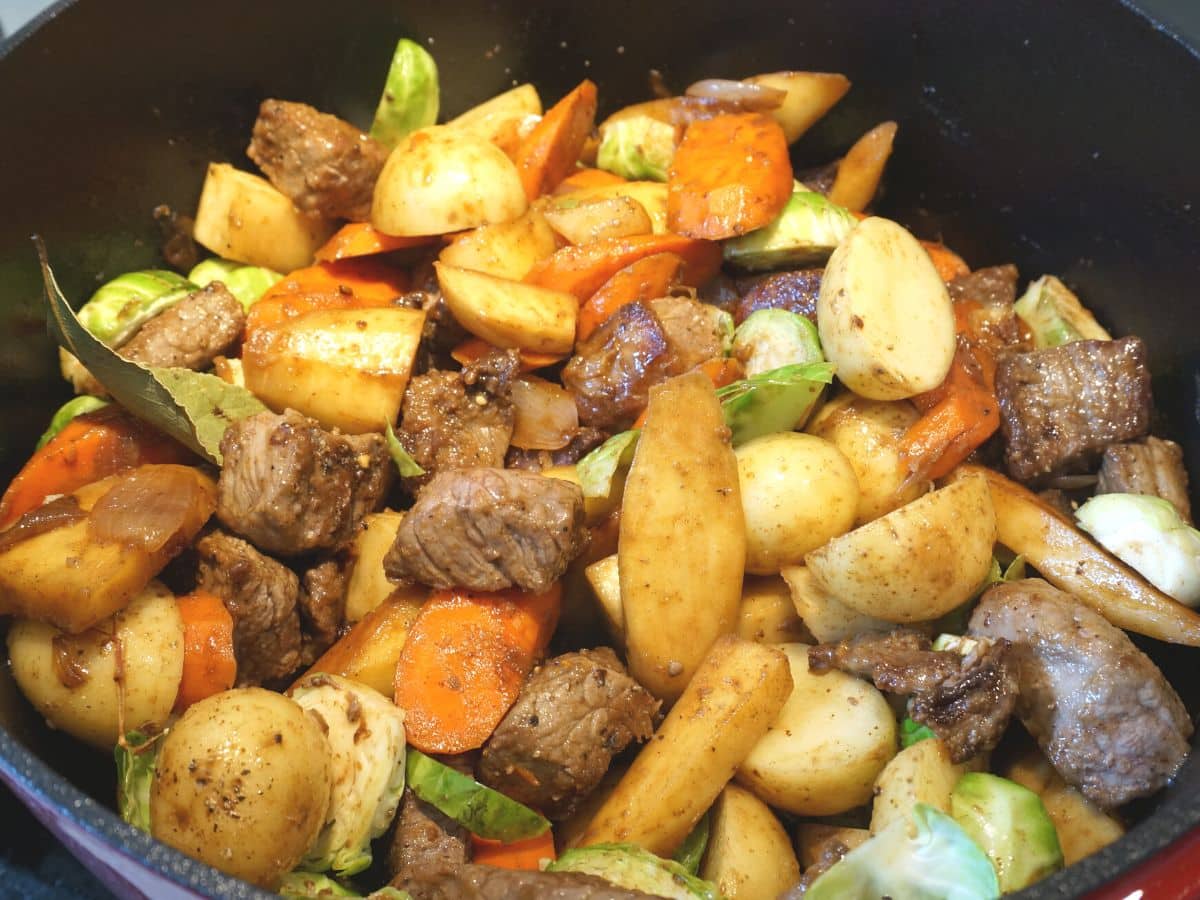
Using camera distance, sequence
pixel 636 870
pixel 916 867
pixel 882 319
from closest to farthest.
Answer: pixel 916 867, pixel 636 870, pixel 882 319

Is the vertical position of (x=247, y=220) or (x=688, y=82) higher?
(x=688, y=82)

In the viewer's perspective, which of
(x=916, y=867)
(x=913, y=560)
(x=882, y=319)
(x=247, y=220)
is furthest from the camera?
(x=247, y=220)

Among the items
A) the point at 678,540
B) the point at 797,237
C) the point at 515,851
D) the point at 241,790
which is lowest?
the point at 515,851

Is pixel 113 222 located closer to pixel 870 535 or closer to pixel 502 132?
pixel 502 132

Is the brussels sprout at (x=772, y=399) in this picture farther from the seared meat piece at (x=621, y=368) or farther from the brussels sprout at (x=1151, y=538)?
the brussels sprout at (x=1151, y=538)

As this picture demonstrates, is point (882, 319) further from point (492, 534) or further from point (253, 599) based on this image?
point (253, 599)

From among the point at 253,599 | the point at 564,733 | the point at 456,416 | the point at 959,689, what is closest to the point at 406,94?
the point at 456,416
